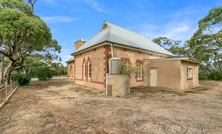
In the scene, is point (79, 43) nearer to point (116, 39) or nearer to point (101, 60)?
point (116, 39)

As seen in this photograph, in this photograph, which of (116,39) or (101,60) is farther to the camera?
(116,39)

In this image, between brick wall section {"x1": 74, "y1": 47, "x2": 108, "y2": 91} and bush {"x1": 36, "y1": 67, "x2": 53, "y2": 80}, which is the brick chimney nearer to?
bush {"x1": 36, "y1": 67, "x2": 53, "y2": 80}

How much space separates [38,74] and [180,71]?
23891 millimetres

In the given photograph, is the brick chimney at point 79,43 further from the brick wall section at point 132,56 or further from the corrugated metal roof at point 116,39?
the brick wall section at point 132,56

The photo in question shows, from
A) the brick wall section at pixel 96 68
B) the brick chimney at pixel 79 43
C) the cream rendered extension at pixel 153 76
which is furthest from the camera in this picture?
the brick chimney at pixel 79 43

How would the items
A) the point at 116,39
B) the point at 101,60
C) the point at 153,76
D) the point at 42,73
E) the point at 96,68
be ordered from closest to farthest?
the point at 101,60 → the point at 116,39 → the point at 96,68 → the point at 153,76 → the point at 42,73

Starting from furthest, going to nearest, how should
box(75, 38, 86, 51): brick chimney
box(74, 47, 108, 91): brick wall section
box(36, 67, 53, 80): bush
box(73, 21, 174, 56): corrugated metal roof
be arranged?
box(36, 67, 53, 80): bush < box(75, 38, 86, 51): brick chimney < box(73, 21, 174, 56): corrugated metal roof < box(74, 47, 108, 91): brick wall section

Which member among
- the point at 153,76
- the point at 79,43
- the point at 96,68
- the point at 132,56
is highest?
the point at 79,43

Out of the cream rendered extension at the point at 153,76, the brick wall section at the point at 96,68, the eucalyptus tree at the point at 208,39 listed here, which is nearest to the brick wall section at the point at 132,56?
the cream rendered extension at the point at 153,76

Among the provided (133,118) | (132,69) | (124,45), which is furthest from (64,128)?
(124,45)

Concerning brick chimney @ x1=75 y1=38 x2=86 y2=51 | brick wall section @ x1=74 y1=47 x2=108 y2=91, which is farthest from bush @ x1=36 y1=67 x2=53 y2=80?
brick wall section @ x1=74 y1=47 x2=108 y2=91

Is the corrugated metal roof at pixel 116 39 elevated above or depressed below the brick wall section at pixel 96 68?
above

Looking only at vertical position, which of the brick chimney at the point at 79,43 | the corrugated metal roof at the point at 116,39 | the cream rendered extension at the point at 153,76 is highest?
the brick chimney at the point at 79,43

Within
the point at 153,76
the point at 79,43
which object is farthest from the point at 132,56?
the point at 79,43
